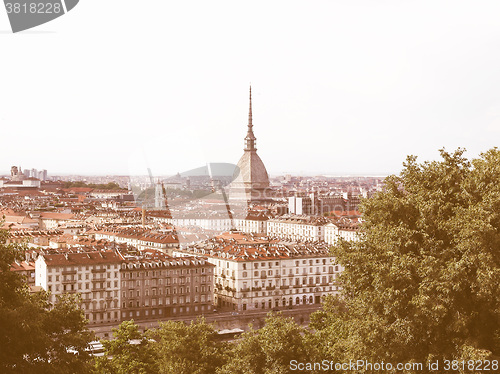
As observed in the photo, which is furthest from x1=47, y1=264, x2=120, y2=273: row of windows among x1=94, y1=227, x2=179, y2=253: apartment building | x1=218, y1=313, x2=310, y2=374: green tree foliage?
x1=218, y1=313, x2=310, y2=374: green tree foliage

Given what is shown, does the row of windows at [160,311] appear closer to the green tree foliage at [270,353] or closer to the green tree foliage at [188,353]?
the green tree foliage at [188,353]

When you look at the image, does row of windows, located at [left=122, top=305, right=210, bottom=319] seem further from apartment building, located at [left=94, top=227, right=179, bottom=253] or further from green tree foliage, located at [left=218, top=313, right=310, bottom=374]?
green tree foliage, located at [left=218, top=313, right=310, bottom=374]

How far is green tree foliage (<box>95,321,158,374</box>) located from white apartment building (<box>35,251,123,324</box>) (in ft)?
66.6

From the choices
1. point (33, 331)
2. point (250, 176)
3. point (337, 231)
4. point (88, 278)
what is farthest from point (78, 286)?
point (250, 176)

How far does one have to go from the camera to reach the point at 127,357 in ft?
Result: 76.3

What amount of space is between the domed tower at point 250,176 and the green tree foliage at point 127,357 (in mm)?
101917

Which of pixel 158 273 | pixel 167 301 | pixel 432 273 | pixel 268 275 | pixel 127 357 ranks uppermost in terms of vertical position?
pixel 432 273

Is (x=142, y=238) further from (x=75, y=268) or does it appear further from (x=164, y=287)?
(x=75, y=268)

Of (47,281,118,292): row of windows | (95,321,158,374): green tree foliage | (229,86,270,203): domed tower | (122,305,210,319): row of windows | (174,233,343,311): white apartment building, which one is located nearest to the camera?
(95,321,158,374): green tree foliage

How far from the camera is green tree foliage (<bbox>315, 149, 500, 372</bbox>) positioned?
13820 mm

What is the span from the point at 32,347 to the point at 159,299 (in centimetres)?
3356

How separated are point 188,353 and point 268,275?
101 ft

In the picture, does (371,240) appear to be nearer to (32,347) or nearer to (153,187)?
(32,347)

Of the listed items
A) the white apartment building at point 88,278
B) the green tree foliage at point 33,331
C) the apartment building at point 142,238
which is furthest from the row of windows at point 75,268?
the green tree foliage at point 33,331
